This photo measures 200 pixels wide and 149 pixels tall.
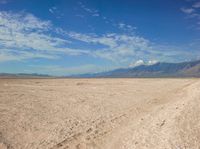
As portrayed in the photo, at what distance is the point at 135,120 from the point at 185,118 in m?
3.39

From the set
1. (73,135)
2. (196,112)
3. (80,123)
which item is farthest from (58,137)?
(196,112)

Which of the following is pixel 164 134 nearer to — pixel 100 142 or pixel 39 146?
Answer: pixel 100 142

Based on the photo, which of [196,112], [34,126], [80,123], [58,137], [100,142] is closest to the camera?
[100,142]

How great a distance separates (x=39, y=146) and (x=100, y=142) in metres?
3.05

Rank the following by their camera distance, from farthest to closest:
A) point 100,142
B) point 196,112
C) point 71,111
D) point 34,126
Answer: point 71,111 < point 196,112 < point 34,126 < point 100,142

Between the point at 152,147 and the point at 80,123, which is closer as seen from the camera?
the point at 152,147

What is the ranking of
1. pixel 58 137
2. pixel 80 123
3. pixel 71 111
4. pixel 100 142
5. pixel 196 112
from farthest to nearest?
1. pixel 71 111
2. pixel 196 112
3. pixel 80 123
4. pixel 58 137
5. pixel 100 142

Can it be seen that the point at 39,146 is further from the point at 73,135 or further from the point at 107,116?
the point at 107,116

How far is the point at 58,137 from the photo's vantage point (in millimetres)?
14352

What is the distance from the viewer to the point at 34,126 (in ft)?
54.7

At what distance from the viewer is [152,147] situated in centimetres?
1230

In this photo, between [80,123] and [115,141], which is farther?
[80,123]

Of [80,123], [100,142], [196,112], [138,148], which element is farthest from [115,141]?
[196,112]

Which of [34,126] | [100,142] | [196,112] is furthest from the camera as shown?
[196,112]
